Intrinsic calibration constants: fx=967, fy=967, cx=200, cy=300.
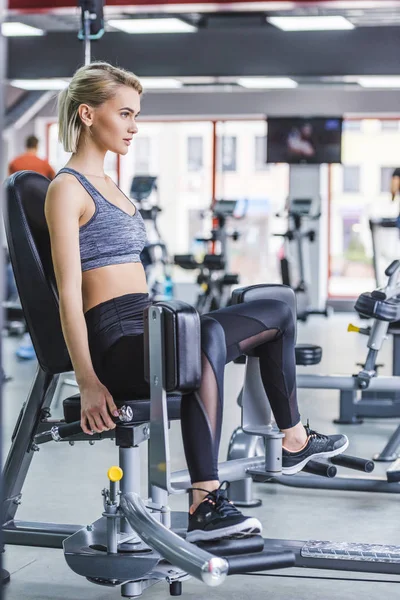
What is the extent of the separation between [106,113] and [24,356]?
4.91 metres

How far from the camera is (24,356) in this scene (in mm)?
6988

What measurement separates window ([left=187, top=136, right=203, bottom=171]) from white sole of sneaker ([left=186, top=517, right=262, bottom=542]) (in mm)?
10210

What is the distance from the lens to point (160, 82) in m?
10.0

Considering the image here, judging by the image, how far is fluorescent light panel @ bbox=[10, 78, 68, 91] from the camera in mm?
10035

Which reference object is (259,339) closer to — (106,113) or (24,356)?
(106,113)

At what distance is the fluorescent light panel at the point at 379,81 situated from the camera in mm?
9289

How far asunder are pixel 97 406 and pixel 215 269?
21.3 ft

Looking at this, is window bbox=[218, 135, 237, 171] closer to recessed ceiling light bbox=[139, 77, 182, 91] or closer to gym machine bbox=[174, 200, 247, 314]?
recessed ceiling light bbox=[139, 77, 182, 91]

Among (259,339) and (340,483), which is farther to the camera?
(340,483)

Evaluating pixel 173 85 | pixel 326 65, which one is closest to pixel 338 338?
pixel 326 65

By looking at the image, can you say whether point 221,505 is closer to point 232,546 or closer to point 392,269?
point 232,546

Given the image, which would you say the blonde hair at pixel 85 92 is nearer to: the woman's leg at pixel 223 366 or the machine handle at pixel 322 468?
the woman's leg at pixel 223 366

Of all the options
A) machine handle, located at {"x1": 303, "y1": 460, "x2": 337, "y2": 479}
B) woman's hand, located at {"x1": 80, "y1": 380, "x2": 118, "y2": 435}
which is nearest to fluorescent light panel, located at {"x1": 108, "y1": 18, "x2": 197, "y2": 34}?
machine handle, located at {"x1": 303, "y1": 460, "x2": 337, "y2": 479}

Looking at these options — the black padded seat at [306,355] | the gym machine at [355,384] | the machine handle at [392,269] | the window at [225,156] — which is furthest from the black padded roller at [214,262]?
the black padded seat at [306,355]
